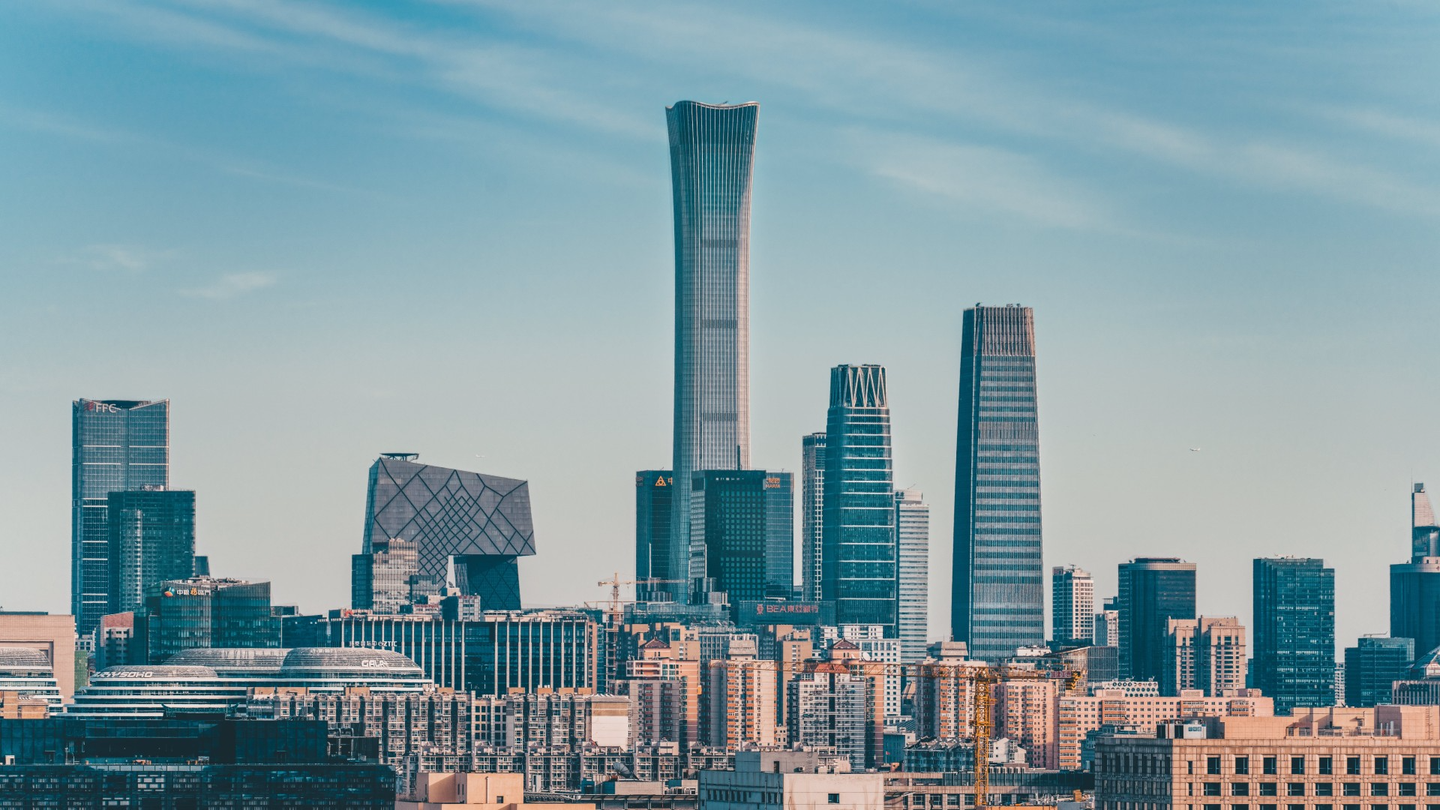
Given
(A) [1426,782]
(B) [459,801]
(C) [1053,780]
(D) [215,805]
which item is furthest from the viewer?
(C) [1053,780]

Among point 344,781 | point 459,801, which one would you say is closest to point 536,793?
point 344,781

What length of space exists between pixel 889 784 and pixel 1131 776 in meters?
94.5

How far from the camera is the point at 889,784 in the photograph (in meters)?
185

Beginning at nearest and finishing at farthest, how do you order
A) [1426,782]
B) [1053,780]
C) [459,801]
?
1. [1426,782]
2. [459,801]
3. [1053,780]

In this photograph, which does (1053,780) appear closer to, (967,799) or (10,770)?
(967,799)

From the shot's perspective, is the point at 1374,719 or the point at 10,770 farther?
the point at 10,770

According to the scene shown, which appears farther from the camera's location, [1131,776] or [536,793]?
[536,793]

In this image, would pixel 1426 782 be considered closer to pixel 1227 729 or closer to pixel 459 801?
pixel 1227 729

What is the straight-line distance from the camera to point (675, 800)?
16225 centimetres

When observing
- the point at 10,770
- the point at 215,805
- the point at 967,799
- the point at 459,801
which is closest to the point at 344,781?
the point at 215,805

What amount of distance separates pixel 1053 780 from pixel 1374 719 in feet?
318

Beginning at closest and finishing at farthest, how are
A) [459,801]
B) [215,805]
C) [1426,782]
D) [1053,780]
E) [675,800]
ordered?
[1426,782]
[459,801]
[675,800]
[215,805]
[1053,780]

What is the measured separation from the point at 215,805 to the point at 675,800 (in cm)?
3291

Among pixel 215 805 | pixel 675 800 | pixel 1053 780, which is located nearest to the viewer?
pixel 675 800
